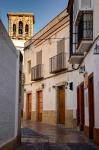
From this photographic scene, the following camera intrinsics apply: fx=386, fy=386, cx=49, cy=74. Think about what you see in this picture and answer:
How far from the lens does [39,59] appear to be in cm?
2869

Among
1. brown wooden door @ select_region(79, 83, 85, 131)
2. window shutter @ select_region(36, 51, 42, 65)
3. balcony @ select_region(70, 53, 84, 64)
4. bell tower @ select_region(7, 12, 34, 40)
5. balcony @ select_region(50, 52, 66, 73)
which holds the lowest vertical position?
brown wooden door @ select_region(79, 83, 85, 131)

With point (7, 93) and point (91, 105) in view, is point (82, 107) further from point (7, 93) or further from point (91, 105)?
point (7, 93)

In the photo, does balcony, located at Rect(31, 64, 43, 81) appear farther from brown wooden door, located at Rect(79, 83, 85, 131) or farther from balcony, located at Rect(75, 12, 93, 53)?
balcony, located at Rect(75, 12, 93, 53)

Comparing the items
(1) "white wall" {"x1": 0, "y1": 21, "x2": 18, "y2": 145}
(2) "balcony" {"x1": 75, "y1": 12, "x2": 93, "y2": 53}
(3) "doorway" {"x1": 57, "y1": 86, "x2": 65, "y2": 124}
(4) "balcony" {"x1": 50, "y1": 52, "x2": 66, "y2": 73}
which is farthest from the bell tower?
(1) "white wall" {"x1": 0, "y1": 21, "x2": 18, "y2": 145}

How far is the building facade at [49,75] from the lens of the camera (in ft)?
77.1

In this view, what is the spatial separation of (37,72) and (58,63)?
188 inches

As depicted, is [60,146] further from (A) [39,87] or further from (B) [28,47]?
(B) [28,47]

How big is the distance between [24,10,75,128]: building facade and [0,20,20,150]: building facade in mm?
11616

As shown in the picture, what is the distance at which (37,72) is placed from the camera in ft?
92.9

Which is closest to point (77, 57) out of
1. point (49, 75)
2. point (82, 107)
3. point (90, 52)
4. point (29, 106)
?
point (82, 107)

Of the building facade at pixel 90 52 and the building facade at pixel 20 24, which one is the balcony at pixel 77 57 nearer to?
the building facade at pixel 90 52

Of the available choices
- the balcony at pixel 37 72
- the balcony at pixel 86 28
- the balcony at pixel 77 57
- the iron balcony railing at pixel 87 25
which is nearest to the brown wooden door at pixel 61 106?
the balcony at pixel 37 72

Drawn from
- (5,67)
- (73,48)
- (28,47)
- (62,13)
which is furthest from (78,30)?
(28,47)

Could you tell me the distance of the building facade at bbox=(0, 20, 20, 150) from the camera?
823cm
